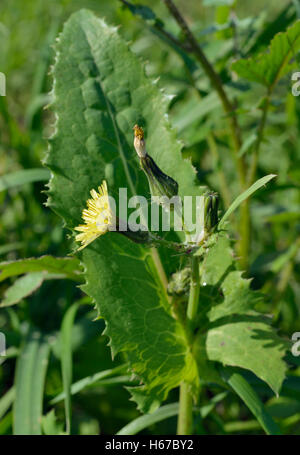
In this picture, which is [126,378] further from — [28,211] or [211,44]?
[211,44]

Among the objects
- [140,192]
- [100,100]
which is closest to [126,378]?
[140,192]

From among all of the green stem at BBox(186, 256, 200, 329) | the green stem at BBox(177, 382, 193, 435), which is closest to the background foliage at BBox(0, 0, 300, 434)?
the green stem at BBox(177, 382, 193, 435)

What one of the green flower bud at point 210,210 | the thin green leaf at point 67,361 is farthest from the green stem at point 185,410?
the green flower bud at point 210,210

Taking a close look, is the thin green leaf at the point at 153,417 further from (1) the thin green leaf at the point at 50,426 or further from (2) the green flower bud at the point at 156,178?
(2) the green flower bud at the point at 156,178

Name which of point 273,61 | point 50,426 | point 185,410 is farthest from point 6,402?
point 273,61

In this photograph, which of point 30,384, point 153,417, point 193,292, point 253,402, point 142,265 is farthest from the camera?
point 30,384

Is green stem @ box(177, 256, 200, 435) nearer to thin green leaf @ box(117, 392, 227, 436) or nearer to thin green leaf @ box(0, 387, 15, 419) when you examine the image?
thin green leaf @ box(117, 392, 227, 436)

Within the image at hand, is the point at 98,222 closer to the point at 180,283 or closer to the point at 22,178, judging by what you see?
the point at 180,283
